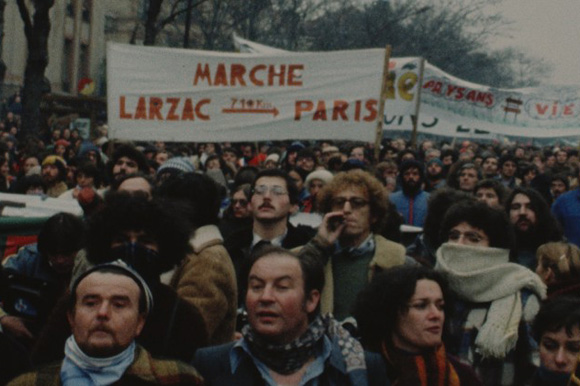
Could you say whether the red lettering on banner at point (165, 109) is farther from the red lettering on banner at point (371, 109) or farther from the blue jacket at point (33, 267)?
the blue jacket at point (33, 267)

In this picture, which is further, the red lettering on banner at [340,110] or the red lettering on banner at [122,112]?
the red lettering on banner at [340,110]

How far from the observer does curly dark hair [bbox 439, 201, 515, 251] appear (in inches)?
189

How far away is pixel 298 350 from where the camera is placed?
3.23 meters

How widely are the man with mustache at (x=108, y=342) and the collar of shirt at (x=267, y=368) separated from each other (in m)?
0.16

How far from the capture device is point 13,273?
4578 mm

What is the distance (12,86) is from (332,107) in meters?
35.9

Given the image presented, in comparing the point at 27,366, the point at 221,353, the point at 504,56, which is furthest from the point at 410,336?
the point at 504,56

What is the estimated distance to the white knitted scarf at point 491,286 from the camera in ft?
13.5

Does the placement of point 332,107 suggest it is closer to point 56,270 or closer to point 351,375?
point 56,270

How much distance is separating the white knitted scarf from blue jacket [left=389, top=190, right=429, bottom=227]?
3.97 m

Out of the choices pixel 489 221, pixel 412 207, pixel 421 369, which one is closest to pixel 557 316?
pixel 421 369

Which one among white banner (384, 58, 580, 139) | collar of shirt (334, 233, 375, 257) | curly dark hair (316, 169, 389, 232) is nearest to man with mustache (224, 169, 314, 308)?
curly dark hair (316, 169, 389, 232)

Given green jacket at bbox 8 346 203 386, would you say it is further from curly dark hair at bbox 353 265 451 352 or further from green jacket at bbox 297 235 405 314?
green jacket at bbox 297 235 405 314

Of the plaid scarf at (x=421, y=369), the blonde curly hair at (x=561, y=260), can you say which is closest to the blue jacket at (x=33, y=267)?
the plaid scarf at (x=421, y=369)
